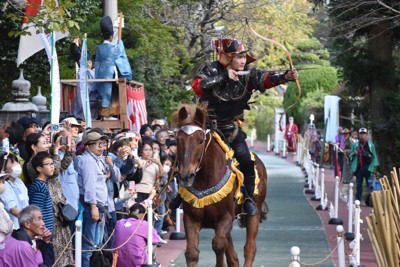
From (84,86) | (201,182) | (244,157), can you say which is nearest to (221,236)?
(201,182)

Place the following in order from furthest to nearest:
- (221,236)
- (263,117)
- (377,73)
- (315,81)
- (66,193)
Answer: (263,117) → (315,81) → (377,73) → (66,193) → (221,236)

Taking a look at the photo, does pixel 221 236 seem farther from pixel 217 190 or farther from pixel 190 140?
pixel 190 140

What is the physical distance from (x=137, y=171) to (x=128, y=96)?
2285 millimetres

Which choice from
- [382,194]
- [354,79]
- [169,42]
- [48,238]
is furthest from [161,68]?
[382,194]

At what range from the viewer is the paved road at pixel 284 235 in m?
18.6

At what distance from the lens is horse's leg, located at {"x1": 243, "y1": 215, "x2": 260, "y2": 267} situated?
48.1 ft

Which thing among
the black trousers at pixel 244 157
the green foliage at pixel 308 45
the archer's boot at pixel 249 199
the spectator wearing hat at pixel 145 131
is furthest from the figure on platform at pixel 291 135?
the black trousers at pixel 244 157

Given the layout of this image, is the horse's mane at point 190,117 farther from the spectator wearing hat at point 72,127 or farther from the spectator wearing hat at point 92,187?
the spectator wearing hat at point 72,127

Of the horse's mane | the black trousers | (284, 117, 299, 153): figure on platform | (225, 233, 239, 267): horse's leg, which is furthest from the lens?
(284, 117, 299, 153): figure on platform

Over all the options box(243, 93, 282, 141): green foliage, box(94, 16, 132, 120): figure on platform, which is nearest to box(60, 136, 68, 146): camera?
box(94, 16, 132, 120): figure on platform

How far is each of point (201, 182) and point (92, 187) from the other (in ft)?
7.55

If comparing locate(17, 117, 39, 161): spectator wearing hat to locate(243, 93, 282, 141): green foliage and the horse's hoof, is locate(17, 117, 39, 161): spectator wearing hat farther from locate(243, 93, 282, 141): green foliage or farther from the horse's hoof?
locate(243, 93, 282, 141): green foliage

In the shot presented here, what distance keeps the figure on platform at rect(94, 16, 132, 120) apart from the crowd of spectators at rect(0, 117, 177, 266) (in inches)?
69.3

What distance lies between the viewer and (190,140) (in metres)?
12.8
